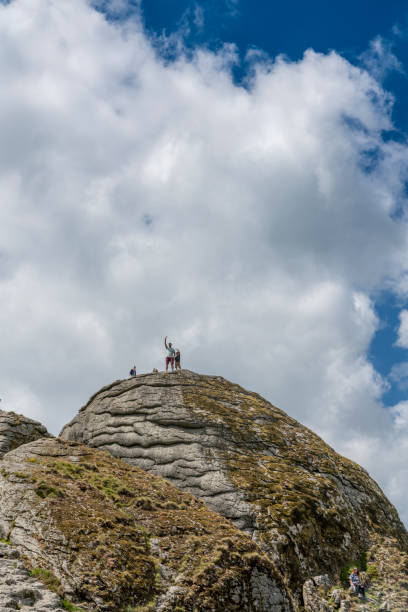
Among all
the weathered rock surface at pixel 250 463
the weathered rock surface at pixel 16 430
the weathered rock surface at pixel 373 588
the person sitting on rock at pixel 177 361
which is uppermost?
the person sitting on rock at pixel 177 361

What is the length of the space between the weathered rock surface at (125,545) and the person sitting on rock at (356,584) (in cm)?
548

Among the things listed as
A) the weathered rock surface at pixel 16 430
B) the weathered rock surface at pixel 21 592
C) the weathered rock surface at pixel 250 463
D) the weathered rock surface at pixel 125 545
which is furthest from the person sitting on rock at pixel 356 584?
the weathered rock surface at pixel 16 430

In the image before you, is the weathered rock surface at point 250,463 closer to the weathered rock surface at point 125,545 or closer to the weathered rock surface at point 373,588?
the weathered rock surface at point 373,588

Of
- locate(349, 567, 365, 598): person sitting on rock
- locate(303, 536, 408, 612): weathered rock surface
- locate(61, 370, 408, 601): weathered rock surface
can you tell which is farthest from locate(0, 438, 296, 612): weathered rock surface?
locate(349, 567, 365, 598): person sitting on rock

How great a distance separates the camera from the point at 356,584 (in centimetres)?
2636

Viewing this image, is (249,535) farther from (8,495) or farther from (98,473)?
(8,495)

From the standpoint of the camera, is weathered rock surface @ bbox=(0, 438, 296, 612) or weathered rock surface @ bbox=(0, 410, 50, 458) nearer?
weathered rock surface @ bbox=(0, 438, 296, 612)

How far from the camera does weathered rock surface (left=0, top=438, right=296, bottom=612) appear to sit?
18672 mm

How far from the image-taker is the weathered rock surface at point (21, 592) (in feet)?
51.9

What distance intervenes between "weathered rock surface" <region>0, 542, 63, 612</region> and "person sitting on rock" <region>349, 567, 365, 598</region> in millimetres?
17149

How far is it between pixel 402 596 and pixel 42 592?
20126 mm

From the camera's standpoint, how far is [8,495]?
74.1 ft

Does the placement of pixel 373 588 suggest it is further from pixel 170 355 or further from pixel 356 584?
pixel 170 355

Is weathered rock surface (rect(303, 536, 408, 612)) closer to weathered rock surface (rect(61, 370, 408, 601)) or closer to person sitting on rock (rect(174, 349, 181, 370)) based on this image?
weathered rock surface (rect(61, 370, 408, 601))
